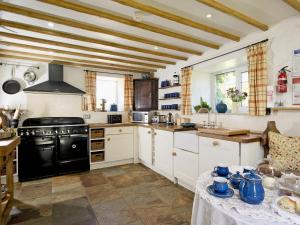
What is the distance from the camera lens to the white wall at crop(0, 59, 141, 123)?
346cm

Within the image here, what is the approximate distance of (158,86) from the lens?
171 inches

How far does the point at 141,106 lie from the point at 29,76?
2456 millimetres

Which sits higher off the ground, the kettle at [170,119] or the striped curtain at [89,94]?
the striped curtain at [89,94]

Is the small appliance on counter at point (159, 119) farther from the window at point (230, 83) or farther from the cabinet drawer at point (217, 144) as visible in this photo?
the cabinet drawer at point (217, 144)

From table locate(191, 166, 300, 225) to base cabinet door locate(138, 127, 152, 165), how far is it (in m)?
2.53

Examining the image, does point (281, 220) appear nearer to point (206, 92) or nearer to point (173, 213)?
point (173, 213)

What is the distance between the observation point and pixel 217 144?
2152mm

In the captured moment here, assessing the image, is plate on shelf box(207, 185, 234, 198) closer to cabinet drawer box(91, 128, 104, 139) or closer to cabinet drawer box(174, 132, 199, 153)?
cabinet drawer box(174, 132, 199, 153)

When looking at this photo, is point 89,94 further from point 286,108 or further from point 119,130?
point 286,108

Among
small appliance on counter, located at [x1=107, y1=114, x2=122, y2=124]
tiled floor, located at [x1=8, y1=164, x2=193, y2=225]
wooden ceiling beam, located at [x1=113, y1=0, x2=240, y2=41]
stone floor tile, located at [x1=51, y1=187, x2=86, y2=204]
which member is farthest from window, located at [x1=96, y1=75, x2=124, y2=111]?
wooden ceiling beam, located at [x1=113, y1=0, x2=240, y2=41]

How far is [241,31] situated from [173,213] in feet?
8.18

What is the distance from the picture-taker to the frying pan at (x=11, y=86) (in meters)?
3.42

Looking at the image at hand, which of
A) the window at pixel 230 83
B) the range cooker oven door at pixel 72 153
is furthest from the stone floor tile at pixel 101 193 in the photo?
the window at pixel 230 83

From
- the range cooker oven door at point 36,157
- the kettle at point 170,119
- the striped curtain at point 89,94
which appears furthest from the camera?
the striped curtain at point 89,94
